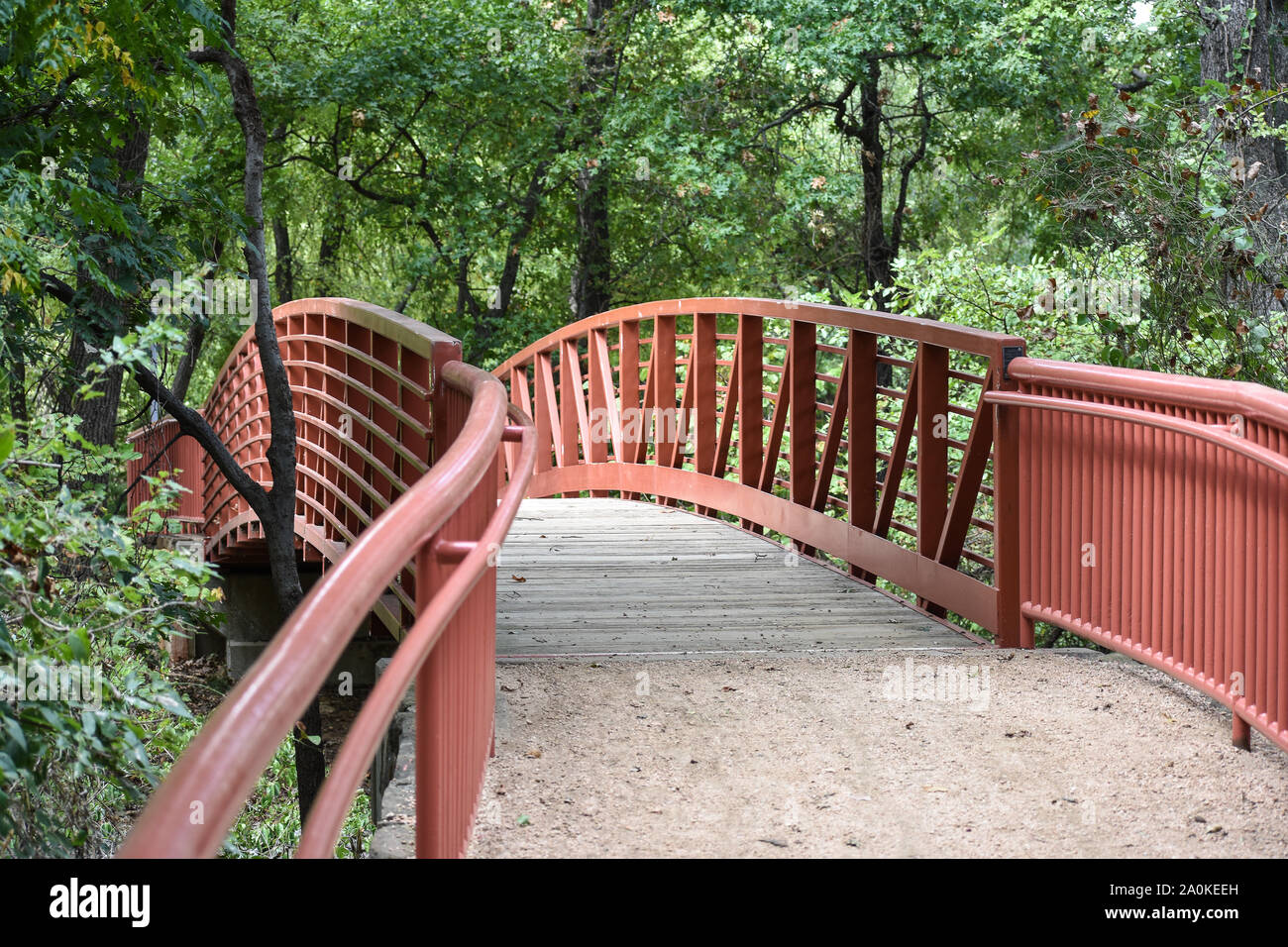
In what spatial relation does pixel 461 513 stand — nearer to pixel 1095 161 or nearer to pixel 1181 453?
pixel 1181 453

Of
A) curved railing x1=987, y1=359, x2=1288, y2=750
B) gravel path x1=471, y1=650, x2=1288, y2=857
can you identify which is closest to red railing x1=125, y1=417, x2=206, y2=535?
gravel path x1=471, y1=650, x2=1288, y2=857

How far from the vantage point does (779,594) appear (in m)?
6.13

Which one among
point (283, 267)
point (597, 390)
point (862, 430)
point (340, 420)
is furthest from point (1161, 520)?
point (283, 267)

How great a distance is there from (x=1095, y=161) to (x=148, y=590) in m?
5.27

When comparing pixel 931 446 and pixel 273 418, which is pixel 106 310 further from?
pixel 931 446

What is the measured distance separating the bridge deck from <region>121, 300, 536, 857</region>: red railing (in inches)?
47.1

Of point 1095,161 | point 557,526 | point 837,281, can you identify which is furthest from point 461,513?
point 837,281

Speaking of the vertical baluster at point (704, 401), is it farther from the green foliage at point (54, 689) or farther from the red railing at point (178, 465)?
the red railing at point (178, 465)

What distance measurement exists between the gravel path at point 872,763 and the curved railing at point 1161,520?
8.8 inches

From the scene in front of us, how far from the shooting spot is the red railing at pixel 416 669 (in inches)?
45.3

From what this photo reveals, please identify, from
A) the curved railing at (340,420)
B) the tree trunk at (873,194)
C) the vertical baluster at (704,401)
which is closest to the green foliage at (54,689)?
the curved railing at (340,420)

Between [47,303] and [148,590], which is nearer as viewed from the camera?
[148,590]
